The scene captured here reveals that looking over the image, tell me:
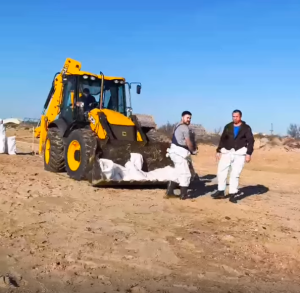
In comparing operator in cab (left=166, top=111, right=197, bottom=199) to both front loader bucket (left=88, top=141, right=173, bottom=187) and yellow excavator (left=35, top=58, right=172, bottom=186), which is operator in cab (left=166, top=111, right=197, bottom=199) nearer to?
front loader bucket (left=88, top=141, right=173, bottom=187)

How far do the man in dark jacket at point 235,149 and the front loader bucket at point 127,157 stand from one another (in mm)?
1667

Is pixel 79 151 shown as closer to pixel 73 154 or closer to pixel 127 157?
pixel 73 154

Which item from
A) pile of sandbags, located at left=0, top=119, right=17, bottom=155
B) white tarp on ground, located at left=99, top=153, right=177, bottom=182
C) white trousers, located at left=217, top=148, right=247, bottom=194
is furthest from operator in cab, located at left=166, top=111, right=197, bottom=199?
pile of sandbags, located at left=0, top=119, right=17, bottom=155

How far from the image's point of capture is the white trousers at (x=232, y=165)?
27.3 feet

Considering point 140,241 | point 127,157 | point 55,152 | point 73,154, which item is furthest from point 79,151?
point 140,241

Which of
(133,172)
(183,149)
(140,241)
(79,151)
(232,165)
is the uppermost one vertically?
(183,149)

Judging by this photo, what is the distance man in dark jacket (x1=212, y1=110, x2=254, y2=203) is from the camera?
27.2ft

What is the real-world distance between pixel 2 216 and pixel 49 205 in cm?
100

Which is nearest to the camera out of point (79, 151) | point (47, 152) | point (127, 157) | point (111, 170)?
point (111, 170)

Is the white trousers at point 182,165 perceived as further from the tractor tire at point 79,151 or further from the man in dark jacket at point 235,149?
the tractor tire at point 79,151

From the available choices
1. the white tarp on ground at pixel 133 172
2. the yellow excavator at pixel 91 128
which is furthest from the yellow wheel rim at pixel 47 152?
the white tarp on ground at pixel 133 172

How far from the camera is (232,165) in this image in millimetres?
8430

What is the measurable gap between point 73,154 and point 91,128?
0.74 metres

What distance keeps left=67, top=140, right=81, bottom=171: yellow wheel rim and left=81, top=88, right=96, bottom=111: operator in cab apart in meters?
1.33
